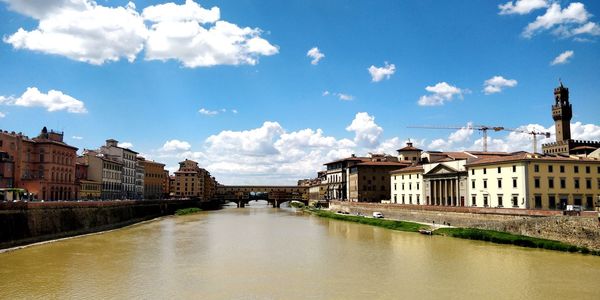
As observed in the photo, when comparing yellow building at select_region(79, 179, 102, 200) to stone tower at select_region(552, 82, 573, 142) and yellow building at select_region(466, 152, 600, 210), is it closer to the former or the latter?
yellow building at select_region(466, 152, 600, 210)

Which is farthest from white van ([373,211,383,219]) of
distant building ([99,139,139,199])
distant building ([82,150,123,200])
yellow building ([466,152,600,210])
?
distant building ([99,139,139,199])

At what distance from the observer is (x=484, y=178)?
197 feet

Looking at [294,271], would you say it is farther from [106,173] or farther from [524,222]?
[106,173]

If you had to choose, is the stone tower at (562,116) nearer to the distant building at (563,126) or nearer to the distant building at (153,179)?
the distant building at (563,126)

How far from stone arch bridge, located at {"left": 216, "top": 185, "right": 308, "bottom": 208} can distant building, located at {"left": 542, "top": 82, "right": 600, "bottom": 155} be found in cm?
8159

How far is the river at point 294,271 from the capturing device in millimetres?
24938

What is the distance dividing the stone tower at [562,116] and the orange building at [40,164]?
317ft

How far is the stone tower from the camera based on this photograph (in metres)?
101

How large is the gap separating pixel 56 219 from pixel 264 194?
412ft

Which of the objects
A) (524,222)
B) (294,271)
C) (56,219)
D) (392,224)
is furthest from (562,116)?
(56,219)

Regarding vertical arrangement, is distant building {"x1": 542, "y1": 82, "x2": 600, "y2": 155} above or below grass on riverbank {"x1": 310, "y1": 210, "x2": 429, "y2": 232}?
above

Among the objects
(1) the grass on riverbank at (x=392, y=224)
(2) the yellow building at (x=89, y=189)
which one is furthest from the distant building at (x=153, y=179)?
(1) the grass on riverbank at (x=392, y=224)

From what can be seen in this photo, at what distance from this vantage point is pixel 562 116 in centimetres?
10312

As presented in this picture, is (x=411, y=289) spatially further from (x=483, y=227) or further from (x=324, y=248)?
(x=483, y=227)
